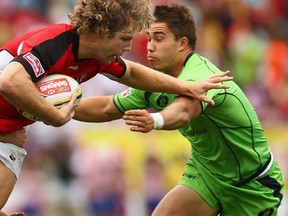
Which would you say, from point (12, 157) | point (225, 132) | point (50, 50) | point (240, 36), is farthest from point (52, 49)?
point (240, 36)

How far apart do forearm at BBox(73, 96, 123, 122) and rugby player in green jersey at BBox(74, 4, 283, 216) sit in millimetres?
11

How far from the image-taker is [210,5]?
16.7 metres

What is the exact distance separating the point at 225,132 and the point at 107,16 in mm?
1654

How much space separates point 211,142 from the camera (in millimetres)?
8125

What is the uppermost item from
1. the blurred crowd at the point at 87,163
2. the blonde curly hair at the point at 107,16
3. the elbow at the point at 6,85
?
the blonde curly hair at the point at 107,16

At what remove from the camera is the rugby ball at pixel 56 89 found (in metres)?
6.85

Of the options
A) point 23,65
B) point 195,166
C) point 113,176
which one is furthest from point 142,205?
point 23,65

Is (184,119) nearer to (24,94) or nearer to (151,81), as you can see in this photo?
(151,81)

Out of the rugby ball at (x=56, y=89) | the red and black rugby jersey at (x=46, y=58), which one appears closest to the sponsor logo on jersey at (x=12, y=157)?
the red and black rugby jersey at (x=46, y=58)

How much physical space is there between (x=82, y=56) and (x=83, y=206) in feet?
18.9

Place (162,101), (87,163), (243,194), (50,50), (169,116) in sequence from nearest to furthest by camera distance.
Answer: (50,50) < (169,116) < (243,194) < (162,101) < (87,163)

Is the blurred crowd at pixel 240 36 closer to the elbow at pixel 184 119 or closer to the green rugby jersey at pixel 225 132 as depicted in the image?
the green rugby jersey at pixel 225 132

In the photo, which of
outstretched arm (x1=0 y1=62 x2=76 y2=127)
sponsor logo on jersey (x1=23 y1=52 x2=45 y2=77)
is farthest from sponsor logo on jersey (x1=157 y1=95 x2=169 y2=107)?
sponsor logo on jersey (x1=23 y1=52 x2=45 y2=77)

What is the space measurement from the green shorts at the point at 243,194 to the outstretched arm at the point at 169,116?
0.87 meters
